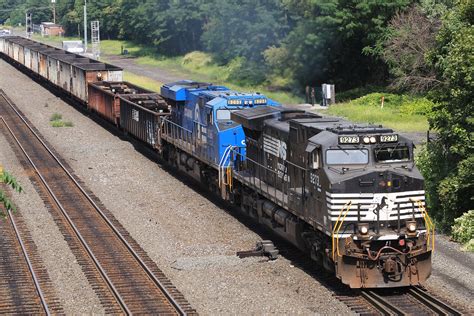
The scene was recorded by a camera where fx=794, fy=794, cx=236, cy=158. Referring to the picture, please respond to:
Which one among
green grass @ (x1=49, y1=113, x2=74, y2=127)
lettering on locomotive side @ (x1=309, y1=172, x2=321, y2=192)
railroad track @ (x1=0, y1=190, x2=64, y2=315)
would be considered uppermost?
lettering on locomotive side @ (x1=309, y1=172, x2=321, y2=192)

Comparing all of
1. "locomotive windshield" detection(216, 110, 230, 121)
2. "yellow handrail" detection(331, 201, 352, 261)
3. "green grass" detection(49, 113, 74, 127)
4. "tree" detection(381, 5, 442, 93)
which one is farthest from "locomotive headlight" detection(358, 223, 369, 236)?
"green grass" detection(49, 113, 74, 127)

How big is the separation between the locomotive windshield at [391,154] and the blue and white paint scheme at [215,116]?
24.9ft

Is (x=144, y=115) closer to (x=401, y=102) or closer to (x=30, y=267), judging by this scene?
(x=30, y=267)

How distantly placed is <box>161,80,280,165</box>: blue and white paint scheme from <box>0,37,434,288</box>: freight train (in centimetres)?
3

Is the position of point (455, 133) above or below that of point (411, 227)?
above

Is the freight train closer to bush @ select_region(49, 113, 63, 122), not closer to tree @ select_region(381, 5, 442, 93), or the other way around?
tree @ select_region(381, 5, 442, 93)

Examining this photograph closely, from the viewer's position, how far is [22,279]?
60.5 feet

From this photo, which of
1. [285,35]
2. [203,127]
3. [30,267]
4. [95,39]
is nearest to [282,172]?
[203,127]

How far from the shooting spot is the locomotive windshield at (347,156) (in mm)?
16828

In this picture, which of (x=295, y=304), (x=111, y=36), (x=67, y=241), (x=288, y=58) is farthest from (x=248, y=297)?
(x=111, y=36)

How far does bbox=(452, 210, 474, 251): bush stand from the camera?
2042 cm

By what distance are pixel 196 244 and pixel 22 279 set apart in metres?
4.77

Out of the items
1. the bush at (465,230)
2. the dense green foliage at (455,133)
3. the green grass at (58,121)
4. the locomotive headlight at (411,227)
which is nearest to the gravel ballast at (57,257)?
the locomotive headlight at (411,227)

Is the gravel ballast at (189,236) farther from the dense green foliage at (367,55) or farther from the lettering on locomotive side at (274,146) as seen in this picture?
the dense green foliage at (367,55)
